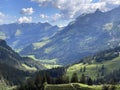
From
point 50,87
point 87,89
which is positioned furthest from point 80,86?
point 50,87

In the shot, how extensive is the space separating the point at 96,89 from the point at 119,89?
12.6m

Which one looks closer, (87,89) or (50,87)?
(87,89)

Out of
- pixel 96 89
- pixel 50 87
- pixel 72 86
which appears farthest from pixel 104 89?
pixel 50 87

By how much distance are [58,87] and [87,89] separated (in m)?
17.9

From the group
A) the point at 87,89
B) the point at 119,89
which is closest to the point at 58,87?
the point at 87,89

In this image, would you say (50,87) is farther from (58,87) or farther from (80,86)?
(80,86)

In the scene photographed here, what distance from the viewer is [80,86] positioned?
174 meters

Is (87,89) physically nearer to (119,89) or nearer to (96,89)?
(96,89)

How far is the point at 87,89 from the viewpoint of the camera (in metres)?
173

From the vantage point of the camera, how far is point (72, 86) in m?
176

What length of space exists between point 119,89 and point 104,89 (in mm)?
8213

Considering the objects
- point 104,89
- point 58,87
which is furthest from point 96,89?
point 58,87

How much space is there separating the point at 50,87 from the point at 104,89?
31500 mm

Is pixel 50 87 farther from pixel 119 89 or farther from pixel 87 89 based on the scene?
pixel 119 89
